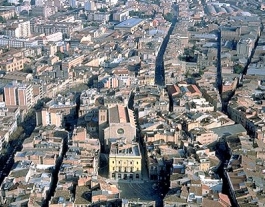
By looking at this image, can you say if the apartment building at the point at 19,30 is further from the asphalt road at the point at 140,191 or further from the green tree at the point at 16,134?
the asphalt road at the point at 140,191

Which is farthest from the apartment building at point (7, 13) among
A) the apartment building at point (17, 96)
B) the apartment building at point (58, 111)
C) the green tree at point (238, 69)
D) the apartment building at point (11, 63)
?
the apartment building at point (58, 111)

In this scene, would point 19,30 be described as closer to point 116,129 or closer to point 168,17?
point 168,17

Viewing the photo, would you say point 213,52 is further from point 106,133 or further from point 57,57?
point 106,133

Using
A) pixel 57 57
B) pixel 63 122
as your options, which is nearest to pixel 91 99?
pixel 63 122

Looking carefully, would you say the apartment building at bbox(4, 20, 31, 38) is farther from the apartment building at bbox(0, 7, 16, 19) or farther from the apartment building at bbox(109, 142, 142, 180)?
the apartment building at bbox(109, 142, 142, 180)

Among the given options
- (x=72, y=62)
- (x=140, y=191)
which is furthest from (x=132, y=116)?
(x=72, y=62)

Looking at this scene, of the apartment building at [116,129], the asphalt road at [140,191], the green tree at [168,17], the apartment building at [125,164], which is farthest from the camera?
the green tree at [168,17]

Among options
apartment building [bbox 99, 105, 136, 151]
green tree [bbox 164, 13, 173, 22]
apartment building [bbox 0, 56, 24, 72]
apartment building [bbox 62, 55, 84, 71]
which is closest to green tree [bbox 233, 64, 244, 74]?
apartment building [bbox 62, 55, 84, 71]
